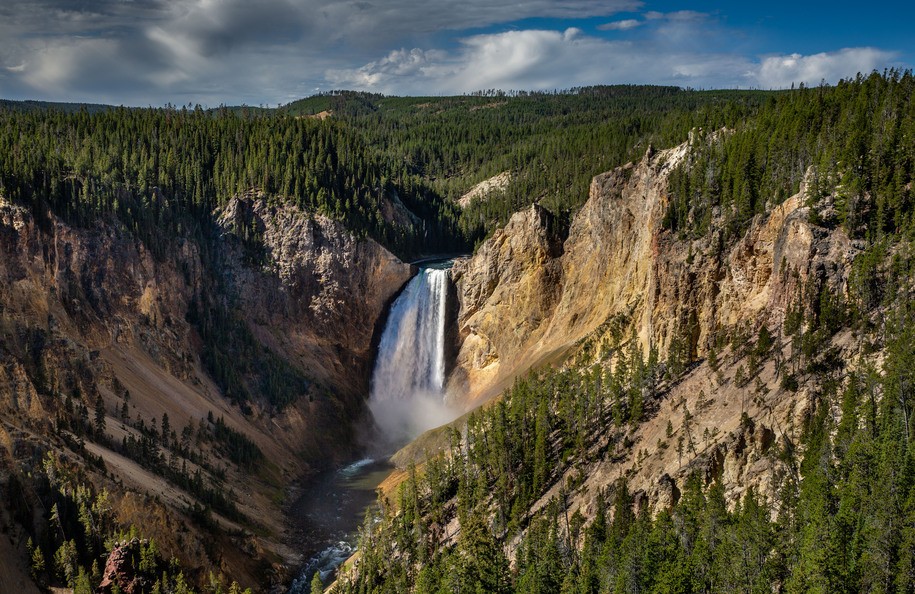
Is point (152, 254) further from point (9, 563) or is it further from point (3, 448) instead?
point (9, 563)

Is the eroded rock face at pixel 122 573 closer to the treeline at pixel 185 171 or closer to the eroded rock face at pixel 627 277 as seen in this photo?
the treeline at pixel 185 171

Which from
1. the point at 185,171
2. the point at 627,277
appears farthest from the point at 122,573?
the point at 185,171

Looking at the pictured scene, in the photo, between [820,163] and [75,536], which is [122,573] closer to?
[75,536]

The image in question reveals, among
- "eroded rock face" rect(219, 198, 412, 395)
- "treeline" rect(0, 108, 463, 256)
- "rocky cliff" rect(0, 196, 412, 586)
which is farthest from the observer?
"eroded rock face" rect(219, 198, 412, 395)

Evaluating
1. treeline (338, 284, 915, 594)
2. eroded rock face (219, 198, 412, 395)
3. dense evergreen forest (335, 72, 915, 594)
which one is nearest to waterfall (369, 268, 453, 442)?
eroded rock face (219, 198, 412, 395)

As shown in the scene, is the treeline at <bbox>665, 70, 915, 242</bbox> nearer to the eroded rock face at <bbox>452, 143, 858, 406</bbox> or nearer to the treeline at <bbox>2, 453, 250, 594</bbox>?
the eroded rock face at <bbox>452, 143, 858, 406</bbox>
